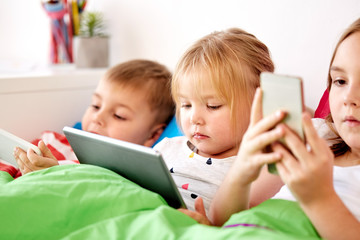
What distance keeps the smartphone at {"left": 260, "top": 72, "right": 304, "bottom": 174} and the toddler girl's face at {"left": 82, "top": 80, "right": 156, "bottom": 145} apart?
93 cm

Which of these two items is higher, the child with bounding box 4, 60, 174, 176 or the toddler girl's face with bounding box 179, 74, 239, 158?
the toddler girl's face with bounding box 179, 74, 239, 158

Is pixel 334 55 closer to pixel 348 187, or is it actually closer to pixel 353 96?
pixel 353 96

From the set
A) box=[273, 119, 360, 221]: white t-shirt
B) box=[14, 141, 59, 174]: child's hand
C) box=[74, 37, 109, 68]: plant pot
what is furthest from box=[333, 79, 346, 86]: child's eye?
box=[74, 37, 109, 68]: plant pot

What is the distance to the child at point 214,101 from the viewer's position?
1052mm

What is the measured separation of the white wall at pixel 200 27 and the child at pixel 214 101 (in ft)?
0.87

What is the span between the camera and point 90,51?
2.07 m

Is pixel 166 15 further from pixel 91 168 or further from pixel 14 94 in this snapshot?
pixel 91 168

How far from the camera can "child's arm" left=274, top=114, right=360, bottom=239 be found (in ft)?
2.13

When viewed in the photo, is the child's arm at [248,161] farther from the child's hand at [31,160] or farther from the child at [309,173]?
the child's hand at [31,160]

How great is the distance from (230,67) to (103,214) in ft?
1.57

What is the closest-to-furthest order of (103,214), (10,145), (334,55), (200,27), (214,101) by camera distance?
(103,214) → (334,55) → (214,101) → (10,145) → (200,27)

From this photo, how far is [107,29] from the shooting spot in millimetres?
2232

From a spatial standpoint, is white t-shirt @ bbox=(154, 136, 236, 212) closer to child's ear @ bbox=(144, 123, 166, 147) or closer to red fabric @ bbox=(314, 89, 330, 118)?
red fabric @ bbox=(314, 89, 330, 118)

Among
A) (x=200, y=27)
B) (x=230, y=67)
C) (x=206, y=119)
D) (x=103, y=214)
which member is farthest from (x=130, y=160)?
(x=200, y=27)
